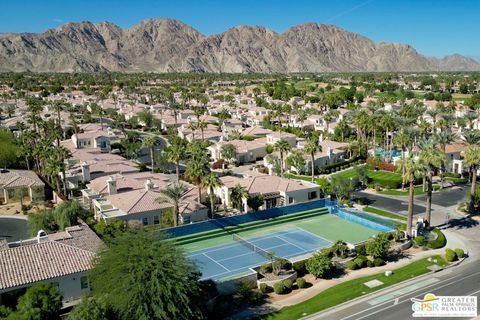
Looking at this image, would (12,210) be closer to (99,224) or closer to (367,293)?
(99,224)

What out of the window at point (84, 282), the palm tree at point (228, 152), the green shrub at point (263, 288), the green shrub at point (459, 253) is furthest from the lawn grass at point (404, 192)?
the window at point (84, 282)

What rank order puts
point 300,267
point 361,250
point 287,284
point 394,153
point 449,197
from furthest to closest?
point 394,153 → point 449,197 → point 361,250 → point 300,267 → point 287,284

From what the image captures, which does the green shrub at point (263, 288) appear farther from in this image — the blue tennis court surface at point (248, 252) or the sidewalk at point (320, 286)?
the blue tennis court surface at point (248, 252)

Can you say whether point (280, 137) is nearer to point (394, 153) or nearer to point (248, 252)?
point (394, 153)

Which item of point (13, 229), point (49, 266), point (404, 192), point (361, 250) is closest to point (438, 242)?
point (361, 250)

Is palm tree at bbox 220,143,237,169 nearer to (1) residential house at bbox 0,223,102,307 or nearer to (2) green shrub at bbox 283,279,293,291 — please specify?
(2) green shrub at bbox 283,279,293,291

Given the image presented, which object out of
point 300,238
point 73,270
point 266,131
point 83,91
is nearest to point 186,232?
point 300,238
